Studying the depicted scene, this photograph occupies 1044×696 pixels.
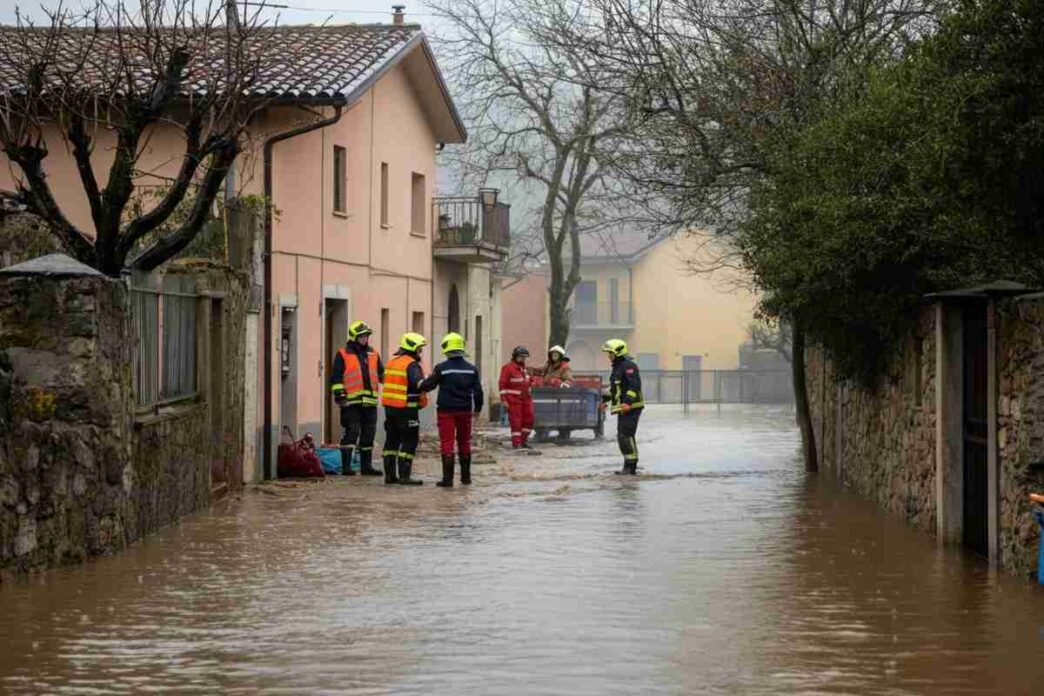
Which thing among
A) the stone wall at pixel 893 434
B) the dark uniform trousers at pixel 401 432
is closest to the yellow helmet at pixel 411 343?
the dark uniform trousers at pixel 401 432

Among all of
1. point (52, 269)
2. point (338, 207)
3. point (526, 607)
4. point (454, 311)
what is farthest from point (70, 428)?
point (454, 311)

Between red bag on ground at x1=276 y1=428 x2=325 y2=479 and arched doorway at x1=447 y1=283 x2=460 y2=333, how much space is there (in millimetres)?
15095

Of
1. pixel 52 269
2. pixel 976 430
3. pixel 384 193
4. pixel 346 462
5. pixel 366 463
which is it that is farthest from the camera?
pixel 384 193

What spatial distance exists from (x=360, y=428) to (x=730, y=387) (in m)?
48.0

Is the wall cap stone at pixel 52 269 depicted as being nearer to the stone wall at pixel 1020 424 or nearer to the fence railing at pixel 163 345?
the fence railing at pixel 163 345

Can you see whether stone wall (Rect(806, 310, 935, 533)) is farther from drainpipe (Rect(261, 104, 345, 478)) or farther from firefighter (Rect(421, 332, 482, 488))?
drainpipe (Rect(261, 104, 345, 478))

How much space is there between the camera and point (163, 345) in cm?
1644

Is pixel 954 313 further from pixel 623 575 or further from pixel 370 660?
pixel 370 660

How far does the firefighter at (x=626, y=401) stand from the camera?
2330 centimetres

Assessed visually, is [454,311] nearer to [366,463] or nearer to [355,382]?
[366,463]

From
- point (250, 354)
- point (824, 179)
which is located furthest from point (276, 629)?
point (250, 354)

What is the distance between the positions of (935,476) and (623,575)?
11.7 ft

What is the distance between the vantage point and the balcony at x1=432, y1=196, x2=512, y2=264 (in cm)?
3538

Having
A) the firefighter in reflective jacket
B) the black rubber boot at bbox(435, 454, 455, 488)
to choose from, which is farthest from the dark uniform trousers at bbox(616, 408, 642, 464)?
the firefighter in reflective jacket
